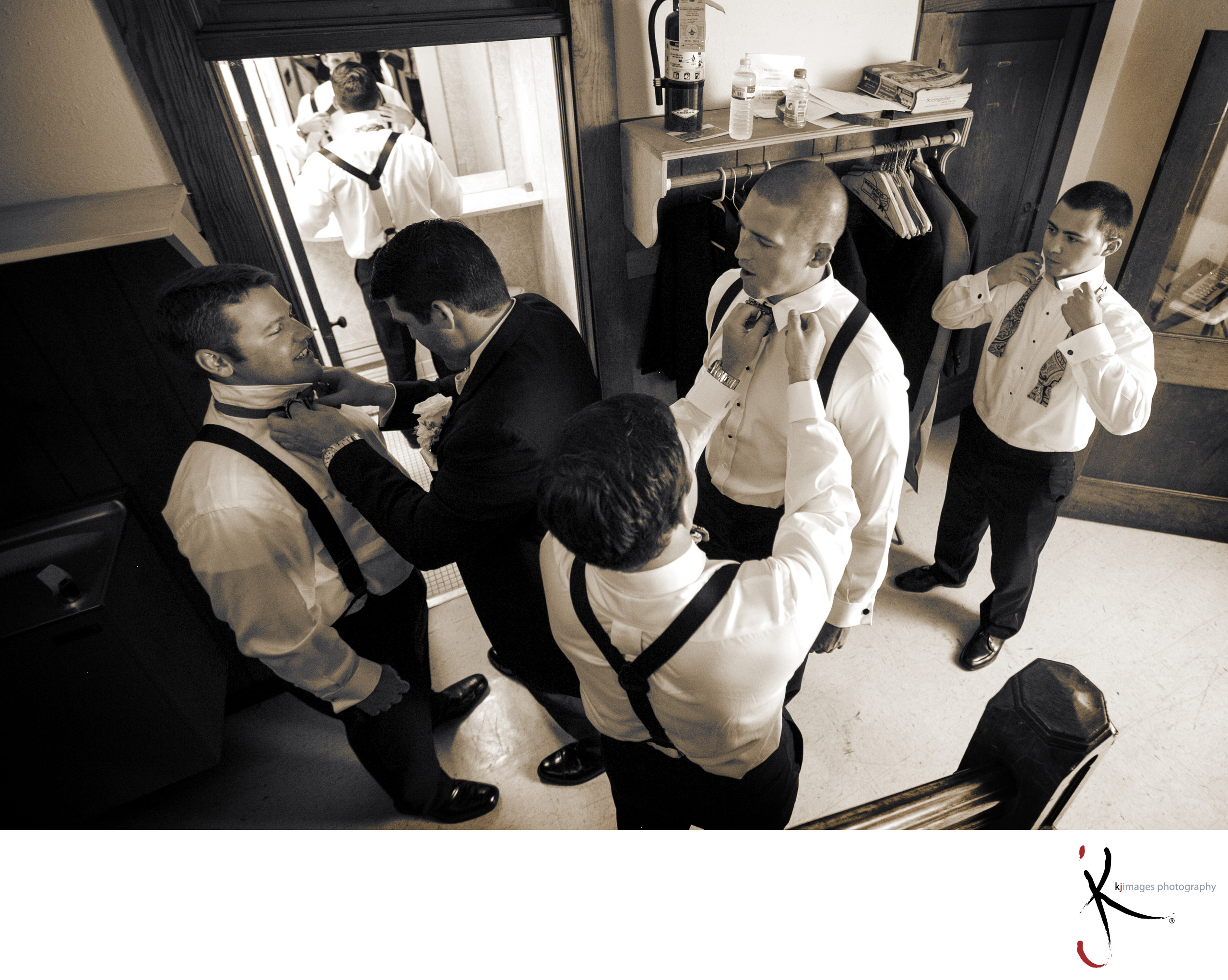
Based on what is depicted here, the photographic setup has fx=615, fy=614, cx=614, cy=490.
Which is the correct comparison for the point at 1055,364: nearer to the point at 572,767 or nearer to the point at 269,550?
the point at 572,767

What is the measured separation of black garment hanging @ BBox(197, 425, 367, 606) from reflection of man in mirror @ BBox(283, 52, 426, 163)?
2536 millimetres

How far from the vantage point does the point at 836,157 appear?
7.91 ft

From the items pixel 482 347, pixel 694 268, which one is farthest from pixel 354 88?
pixel 482 347

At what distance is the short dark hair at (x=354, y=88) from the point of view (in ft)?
10.3

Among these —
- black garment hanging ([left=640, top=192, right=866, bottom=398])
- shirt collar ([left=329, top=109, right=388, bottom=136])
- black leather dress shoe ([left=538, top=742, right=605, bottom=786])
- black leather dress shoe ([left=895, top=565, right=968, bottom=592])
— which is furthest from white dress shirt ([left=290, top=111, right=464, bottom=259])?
black leather dress shoe ([left=895, top=565, right=968, bottom=592])

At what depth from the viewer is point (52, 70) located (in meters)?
1.63

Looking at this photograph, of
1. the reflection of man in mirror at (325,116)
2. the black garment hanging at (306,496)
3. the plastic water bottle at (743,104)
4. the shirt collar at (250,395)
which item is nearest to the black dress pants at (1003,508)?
the plastic water bottle at (743,104)

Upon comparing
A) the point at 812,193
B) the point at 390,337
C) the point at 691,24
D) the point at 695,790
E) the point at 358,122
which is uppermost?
the point at 691,24

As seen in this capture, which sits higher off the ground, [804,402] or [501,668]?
[804,402]

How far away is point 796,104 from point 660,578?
208cm

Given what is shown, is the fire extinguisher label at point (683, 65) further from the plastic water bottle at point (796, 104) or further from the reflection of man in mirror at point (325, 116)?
the reflection of man in mirror at point (325, 116)

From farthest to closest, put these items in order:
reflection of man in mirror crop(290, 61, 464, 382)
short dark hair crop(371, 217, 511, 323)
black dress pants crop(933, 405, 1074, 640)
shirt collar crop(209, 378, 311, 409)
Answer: reflection of man in mirror crop(290, 61, 464, 382) < black dress pants crop(933, 405, 1074, 640) < short dark hair crop(371, 217, 511, 323) < shirt collar crop(209, 378, 311, 409)

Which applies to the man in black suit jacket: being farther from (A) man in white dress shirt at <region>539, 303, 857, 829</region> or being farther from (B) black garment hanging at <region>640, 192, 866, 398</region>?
(B) black garment hanging at <region>640, 192, 866, 398</region>

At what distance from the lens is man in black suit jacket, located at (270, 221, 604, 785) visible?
61.4 inches
